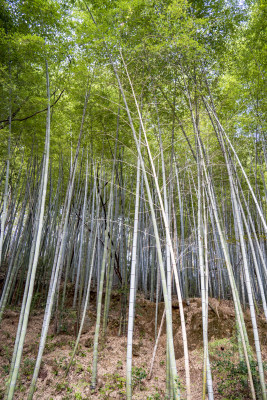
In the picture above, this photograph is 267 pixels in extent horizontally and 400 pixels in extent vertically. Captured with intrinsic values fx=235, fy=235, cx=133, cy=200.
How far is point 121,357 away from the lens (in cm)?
415

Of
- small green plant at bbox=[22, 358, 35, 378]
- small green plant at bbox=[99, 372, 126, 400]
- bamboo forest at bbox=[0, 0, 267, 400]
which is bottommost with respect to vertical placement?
small green plant at bbox=[99, 372, 126, 400]

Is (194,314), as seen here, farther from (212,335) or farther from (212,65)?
(212,65)

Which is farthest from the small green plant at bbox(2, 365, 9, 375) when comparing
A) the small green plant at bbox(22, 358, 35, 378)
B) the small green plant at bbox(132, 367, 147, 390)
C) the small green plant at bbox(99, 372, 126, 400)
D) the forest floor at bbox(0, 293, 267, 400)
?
the small green plant at bbox(132, 367, 147, 390)

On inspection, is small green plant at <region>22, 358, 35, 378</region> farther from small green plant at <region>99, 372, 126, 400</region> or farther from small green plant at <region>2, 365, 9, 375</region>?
small green plant at <region>99, 372, 126, 400</region>

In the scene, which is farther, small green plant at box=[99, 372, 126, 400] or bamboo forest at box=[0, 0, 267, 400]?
small green plant at box=[99, 372, 126, 400]

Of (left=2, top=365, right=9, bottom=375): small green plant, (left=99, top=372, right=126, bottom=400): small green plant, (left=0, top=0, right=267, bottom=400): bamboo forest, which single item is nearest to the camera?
(left=0, top=0, right=267, bottom=400): bamboo forest

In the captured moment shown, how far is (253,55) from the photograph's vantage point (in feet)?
11.4

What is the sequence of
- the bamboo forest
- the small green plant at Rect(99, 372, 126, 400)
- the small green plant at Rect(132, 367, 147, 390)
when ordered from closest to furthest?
the bamboo forest, the small green plant at Rect(99, 372, 126, 400), the small green plant at Rect(132, 367, 147, 390)

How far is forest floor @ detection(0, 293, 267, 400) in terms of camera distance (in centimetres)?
322

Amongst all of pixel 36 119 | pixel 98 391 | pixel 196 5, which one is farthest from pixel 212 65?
pixel 98 391

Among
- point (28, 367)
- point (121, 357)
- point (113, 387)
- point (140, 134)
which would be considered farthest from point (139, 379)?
point (140, 134)

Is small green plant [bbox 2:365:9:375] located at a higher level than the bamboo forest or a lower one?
lower

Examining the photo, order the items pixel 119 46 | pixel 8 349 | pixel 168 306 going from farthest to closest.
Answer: pixel 8 349 → pixel 119 46 → pixel 168 306

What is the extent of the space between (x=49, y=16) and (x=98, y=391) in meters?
5.18
